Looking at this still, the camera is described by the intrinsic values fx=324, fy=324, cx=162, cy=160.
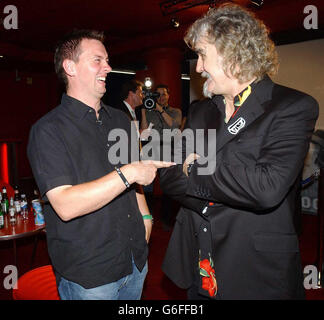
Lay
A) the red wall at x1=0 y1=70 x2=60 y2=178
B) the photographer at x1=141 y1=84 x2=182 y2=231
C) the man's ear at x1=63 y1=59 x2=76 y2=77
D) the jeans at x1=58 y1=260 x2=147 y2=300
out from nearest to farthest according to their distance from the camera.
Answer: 1. the jeans at x1=58 y1=260 x2=147 y2=300
2. the man's ear at x1=63 y1=59 x2=76 y2=77
3. the photographer at x1=141 y1=84 x2=182 y2=231
4. the red wall at x1=0 y1=70 x2=60 y2=178

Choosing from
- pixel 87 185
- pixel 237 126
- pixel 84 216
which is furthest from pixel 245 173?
pixel 84 216

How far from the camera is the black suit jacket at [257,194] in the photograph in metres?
1.24

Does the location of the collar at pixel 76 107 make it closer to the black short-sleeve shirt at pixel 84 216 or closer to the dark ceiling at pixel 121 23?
the black short-sleeve shirt at pixel 84 216

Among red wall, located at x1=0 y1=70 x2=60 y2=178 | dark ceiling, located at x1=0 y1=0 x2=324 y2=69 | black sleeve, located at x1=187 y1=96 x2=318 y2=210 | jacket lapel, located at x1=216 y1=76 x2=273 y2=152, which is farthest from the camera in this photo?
red wall, located at x1=0 y1=70 x2=60 y2=178

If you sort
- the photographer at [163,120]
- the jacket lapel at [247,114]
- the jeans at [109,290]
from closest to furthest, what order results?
the jacket lapel at [247,114], the jeans at [109,290], the photographer at [163,120]

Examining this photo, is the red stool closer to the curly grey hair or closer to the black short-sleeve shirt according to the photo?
the black short-sleeve shirt

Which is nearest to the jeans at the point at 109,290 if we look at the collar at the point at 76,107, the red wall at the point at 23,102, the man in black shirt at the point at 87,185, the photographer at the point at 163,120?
the man in black shirt at the point at 87,185

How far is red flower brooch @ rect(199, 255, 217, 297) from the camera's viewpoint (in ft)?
4.67

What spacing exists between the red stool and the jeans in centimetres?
65

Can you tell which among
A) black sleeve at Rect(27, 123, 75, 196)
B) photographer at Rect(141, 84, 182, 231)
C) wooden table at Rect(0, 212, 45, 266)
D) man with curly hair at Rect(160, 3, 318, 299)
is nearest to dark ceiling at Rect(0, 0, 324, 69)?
photographer at Rect(141, 84, 182, 231)

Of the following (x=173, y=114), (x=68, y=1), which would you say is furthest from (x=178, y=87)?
(x=68, y=1)

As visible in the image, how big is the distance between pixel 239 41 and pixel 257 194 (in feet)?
2.10

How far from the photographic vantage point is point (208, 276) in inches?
56.8

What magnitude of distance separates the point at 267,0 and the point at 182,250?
209 inches
